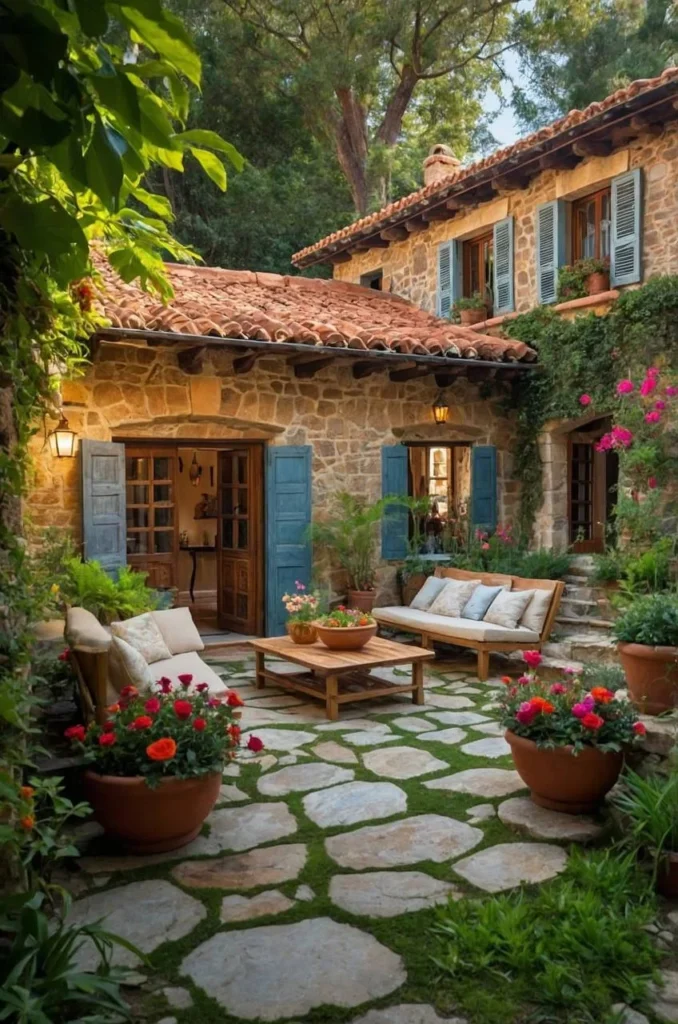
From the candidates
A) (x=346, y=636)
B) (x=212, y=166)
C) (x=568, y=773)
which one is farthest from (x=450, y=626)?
(x=212, y=166)

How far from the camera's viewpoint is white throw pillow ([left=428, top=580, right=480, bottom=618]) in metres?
7.45

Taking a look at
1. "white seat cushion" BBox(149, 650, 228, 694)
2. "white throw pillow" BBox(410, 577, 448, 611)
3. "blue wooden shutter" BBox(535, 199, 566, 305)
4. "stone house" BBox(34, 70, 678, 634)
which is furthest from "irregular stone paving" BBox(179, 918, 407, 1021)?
"blue wooden shutter" BBox(535, 199, 566, 305)

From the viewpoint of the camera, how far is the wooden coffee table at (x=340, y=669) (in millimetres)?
5586

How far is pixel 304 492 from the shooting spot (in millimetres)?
8320

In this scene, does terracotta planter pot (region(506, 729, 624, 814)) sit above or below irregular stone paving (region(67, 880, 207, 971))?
above

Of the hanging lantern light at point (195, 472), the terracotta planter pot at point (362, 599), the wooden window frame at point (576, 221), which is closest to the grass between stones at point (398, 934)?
the terracotta planter pot at point (362, 599)

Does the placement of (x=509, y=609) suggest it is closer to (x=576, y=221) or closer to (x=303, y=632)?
(x=303, y=632)

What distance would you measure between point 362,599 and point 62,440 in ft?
11.1

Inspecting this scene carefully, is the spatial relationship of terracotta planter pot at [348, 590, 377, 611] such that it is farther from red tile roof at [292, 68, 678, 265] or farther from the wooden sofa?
red tile roof at [292, 68, 678, 265]

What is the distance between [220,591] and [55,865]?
19.9 ft

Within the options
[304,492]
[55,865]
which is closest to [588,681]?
[55,865]

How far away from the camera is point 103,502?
7.25 metres

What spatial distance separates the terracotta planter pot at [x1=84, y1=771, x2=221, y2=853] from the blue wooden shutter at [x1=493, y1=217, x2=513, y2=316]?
766 cm

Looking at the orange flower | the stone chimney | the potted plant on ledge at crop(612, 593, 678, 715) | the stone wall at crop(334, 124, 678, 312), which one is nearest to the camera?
the orange flower
